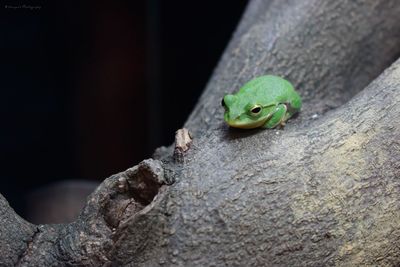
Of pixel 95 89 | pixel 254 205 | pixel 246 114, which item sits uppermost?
pixel 95 89

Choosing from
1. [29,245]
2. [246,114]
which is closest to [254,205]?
[246,114]

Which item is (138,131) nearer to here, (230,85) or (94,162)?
(94,162)

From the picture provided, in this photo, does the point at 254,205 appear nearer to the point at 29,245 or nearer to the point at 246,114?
the point at 246,114

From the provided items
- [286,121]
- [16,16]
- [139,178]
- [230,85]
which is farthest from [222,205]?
[16,16]

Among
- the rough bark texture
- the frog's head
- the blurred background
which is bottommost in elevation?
the rough bark texture

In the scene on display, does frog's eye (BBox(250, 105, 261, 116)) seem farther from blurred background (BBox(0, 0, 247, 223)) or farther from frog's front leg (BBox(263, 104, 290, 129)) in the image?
blurred background (BBox(0, 0, 247, 223))

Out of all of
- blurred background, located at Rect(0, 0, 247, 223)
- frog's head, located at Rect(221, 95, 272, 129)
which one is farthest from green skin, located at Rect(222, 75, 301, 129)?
blurred background, located at Rect(0, 0, 247, 223)
